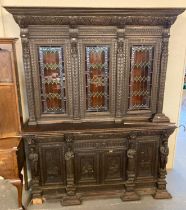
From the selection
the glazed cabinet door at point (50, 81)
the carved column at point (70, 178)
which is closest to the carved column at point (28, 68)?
the glazed cabinet door at point (50, 81)

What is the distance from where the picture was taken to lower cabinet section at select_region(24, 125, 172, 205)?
272 centimetres

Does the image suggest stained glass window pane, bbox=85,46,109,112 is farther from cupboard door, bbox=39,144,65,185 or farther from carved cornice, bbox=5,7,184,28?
cupboard door, bbox=39,144,65,185

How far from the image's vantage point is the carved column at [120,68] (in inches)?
100

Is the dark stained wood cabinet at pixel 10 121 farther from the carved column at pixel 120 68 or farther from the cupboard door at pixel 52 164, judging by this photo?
the carved column at pixel 120 68

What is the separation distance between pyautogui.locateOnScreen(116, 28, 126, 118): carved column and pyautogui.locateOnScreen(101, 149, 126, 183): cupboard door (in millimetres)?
448

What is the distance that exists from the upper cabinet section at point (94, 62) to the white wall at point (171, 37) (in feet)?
1.31

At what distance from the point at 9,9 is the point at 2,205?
2.14 meters

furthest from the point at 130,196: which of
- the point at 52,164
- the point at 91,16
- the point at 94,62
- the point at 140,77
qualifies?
the point at 91,16

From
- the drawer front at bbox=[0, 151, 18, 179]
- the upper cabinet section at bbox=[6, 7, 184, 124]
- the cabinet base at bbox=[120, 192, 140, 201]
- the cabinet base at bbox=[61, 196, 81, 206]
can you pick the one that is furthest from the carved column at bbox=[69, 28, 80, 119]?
the cabinet base at bbox=[120, 192, 140, 201]

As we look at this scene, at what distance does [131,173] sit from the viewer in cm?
289

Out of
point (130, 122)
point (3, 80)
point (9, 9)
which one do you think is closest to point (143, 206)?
point (130, 122)

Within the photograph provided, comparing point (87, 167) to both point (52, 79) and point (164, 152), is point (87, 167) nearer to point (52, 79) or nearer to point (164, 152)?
point (164, 152)

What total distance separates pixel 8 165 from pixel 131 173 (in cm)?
139

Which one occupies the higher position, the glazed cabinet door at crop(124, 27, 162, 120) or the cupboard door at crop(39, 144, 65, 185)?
the glazed cabinet door at crop(124, 27, 162, 120)
